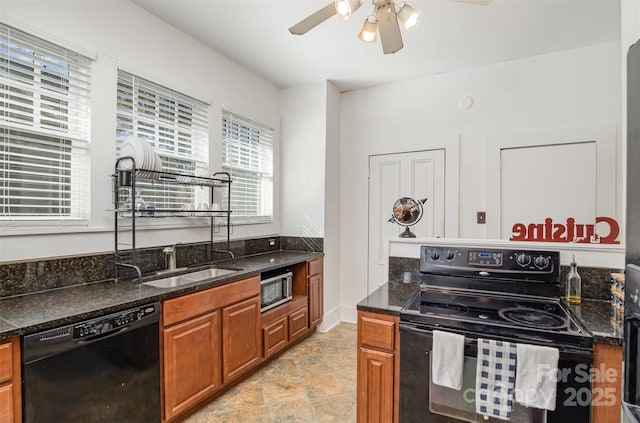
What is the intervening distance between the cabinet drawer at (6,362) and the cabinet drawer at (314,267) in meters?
2.44

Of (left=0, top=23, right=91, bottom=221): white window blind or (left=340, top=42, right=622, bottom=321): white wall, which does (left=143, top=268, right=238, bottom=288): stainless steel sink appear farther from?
(left=340, top=42, right=622, bottom=321): white wall

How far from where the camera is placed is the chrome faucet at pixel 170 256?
102 inches

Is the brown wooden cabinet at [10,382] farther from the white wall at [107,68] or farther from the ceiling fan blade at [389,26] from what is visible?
the ceiling fan blade at [389,26]

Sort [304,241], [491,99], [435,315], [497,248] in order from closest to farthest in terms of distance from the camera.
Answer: [435,315], [497,248], [491,99], [304,241]

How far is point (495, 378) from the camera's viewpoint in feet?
4.48

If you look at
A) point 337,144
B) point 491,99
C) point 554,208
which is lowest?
point 554,208

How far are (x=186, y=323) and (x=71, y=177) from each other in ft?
3.99

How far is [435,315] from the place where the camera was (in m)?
1.54

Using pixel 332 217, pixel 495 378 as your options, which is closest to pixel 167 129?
pixel 332 217

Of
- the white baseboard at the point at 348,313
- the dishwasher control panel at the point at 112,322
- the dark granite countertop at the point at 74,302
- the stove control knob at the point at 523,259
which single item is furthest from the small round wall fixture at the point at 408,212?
the white baseboard at the point at 348,313

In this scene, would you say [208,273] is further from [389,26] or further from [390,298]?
[389,26]

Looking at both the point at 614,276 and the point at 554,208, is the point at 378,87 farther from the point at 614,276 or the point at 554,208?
the point at 614,276

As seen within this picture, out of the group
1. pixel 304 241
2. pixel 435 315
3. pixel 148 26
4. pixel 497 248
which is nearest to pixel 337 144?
pixel 304 241

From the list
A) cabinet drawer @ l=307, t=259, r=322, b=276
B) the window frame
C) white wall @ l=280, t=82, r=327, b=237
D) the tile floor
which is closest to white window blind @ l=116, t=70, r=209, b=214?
the window frame
